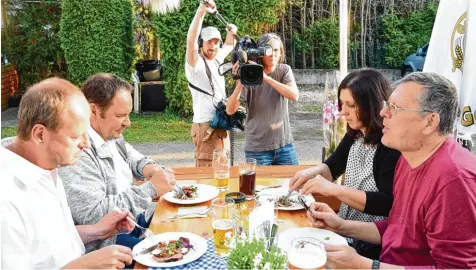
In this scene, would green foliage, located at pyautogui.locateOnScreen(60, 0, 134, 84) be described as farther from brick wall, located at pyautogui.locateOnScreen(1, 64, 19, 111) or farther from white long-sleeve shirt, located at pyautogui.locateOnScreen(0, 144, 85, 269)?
white long-sleeve shirt, located at pyautogui.locateOnScreen(0, 144, 85, 269)

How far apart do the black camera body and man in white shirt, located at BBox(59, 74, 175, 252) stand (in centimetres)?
90

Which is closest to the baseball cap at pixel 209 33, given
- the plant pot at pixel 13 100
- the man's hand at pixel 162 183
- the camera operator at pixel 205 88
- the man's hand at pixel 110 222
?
the camera operator at pixel 205 88

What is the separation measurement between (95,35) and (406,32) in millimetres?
7066

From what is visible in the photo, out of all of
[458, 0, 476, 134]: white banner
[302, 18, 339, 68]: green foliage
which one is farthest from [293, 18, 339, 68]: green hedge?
[458, 0, 476, 134]: white banner

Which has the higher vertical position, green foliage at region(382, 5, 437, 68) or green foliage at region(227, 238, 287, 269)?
green foliage at region(382, 5, 437, 68)

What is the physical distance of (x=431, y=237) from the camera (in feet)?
5.91

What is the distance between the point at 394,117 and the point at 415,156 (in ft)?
0.64

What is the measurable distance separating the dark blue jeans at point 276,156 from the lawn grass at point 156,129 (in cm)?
333

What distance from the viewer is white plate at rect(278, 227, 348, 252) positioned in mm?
2021

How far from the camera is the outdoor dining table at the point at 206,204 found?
2.23 meters

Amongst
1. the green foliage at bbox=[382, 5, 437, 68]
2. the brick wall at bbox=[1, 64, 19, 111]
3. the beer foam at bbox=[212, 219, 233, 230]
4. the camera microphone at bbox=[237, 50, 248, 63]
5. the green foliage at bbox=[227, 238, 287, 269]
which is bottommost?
the beer foam at bbox=[212, 219, 233, 230]

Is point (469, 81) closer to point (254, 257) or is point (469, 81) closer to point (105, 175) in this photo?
point (254, 257)

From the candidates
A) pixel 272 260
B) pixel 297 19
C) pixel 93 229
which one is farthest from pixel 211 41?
pixel 297 19

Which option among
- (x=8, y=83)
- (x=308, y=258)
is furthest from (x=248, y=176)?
(x=8, y=83)
